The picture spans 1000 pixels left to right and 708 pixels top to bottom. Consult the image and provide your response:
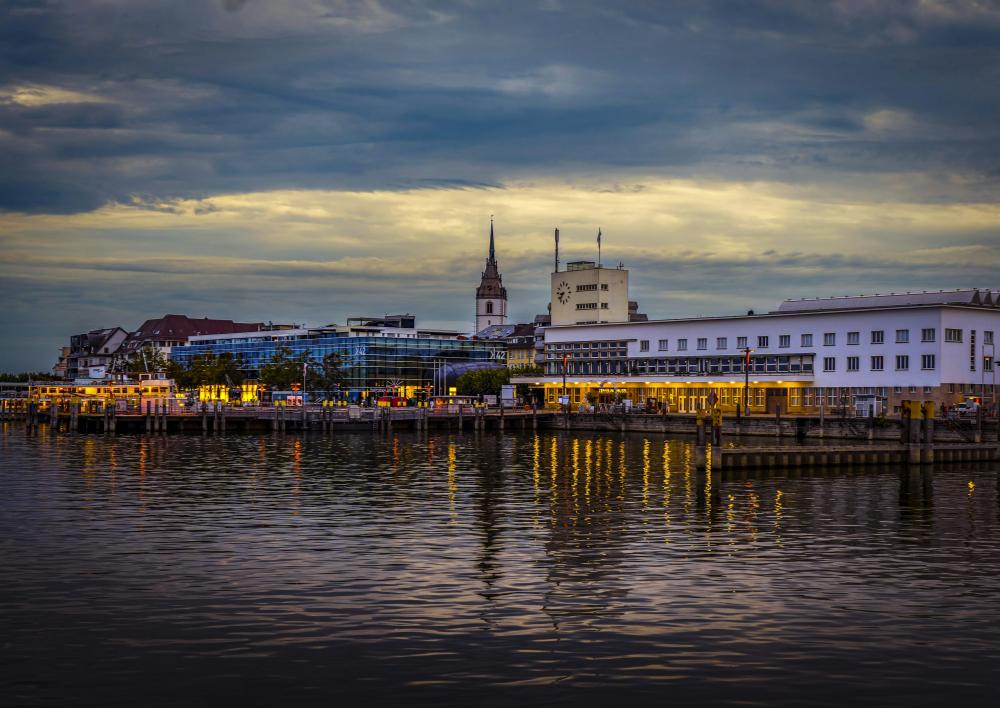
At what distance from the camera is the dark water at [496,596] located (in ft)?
80.1

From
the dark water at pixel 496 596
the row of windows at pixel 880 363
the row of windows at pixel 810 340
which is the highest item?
the row of windows at pixel 810 340

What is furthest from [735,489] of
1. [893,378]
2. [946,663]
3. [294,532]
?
[893,378]

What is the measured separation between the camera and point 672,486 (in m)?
68.1

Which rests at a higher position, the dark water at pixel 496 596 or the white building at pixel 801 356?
the white building at pixel 801 356

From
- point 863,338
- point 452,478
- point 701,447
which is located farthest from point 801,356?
point 452,478

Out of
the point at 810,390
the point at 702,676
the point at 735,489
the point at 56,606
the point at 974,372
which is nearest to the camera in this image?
the point at 702,676

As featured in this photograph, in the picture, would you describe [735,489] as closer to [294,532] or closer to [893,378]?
A: [294,532]

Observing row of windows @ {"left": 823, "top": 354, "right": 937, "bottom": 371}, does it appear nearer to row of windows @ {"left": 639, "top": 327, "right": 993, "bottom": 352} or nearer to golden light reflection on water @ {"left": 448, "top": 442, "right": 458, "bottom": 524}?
row of windows @ {"left": 639, "top": 327, "right": 993, "bottom": 352}

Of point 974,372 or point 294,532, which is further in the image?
point 974,372

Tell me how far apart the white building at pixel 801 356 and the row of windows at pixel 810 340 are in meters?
0.13

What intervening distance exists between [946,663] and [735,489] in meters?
39.8

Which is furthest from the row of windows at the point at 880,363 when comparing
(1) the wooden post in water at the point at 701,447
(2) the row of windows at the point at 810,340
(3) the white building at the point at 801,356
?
(1) the wooden post in water at the point at 701,447

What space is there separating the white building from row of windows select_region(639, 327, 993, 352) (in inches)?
5.3

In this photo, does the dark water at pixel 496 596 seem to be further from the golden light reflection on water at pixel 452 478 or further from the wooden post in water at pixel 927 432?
the wooden post in water at pixel 927 432
